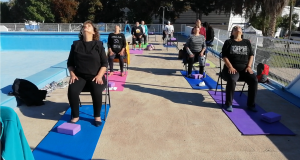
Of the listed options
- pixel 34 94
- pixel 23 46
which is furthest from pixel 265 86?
pixel 23 46

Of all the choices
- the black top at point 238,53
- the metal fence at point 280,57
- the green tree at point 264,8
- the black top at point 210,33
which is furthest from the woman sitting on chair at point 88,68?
the green tree at point 264,8

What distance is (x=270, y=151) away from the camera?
10.1 ft

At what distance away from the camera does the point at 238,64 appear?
451cm

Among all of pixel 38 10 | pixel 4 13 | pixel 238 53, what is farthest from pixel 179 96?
pixel 4 13

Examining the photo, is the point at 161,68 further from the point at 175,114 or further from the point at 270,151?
the point at 270,151

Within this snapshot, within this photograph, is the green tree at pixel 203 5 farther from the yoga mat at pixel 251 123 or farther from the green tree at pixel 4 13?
the green tree at pixel 4 13

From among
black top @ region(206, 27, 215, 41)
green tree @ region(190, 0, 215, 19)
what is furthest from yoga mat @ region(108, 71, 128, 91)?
green tree @ region(190, 0, 215, 19)

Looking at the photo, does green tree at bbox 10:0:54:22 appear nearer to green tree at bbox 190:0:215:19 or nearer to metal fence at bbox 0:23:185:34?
metal fence at bbox 0:23:185:34

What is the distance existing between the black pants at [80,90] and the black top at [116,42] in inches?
125

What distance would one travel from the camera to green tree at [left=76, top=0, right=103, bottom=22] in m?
30.3

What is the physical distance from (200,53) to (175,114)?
2.96 metres

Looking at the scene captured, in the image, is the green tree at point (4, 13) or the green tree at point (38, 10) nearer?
the green tree at point (38, 10)

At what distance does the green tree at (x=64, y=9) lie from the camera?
1157 inches

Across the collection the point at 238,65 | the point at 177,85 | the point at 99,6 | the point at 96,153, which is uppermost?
the point at 99,6
